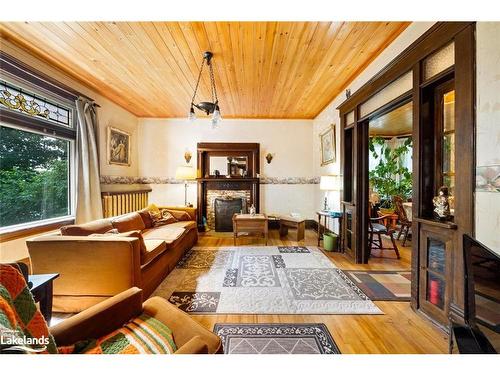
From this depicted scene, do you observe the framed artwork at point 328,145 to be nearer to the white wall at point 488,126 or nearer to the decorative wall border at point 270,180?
the decorative wall border at point 270,180

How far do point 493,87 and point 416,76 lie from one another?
0.73 m

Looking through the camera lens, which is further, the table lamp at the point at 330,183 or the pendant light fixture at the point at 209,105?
the table lamp at the point at 330,183

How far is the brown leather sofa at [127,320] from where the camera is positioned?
0.93 meters

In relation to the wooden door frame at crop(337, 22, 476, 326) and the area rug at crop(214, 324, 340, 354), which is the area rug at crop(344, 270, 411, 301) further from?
the area rug at crop(214, 324, 340, 354)

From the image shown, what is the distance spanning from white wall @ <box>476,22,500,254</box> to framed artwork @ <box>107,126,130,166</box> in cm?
517

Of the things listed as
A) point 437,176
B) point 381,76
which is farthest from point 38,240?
point 381,76

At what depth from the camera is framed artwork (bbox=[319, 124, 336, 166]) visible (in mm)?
4145

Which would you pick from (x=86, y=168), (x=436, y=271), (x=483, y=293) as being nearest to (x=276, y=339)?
(x=483, y=293)

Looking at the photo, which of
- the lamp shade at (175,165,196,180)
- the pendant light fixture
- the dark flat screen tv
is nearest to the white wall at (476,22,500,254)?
the dark flat screen tv

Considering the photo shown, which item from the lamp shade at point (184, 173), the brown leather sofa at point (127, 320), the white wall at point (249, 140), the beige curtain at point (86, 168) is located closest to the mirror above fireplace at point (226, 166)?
the white wall at point (249, 140)

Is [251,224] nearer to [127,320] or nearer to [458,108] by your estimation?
[127,320]

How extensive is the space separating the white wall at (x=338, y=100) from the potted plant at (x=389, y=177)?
5.14 ft

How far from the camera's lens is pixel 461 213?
1.57 m

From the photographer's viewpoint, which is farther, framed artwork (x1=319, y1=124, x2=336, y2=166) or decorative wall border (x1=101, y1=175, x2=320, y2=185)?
decorative wall border (x1=101, y1=175, x2=320, y2=185)
